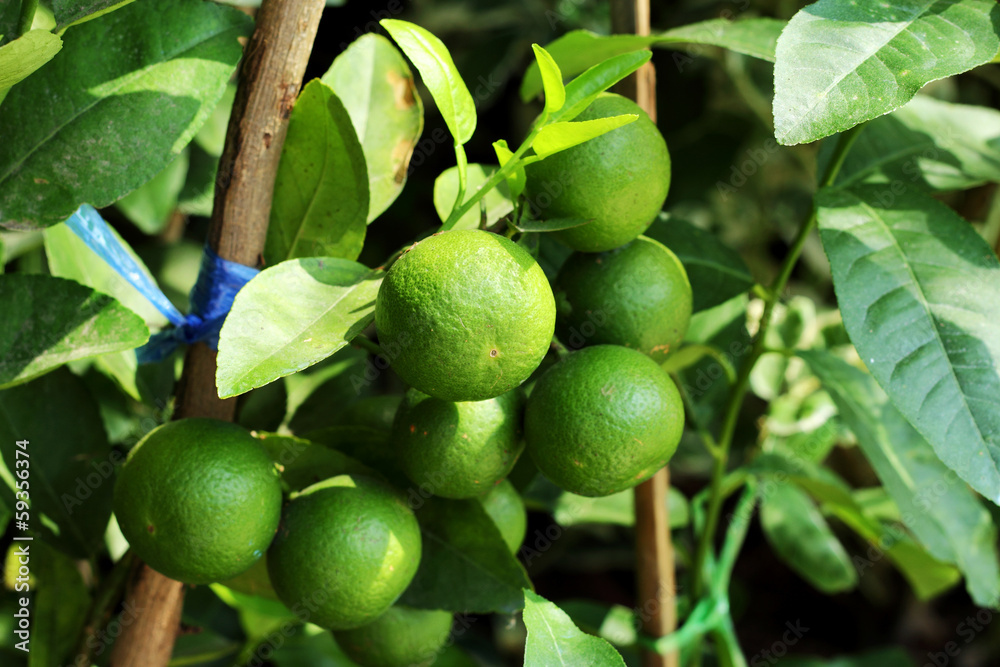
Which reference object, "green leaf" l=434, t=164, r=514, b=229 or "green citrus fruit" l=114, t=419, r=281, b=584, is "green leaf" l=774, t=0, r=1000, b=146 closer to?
"green leaf" l=434, t=164, r=514, b=229

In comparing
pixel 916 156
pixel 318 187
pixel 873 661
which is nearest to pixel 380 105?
pixel 318 187

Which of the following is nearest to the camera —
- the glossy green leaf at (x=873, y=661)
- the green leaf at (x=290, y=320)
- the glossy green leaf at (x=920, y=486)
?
the green leaf at (x=290, y=320)

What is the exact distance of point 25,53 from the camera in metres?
0.50

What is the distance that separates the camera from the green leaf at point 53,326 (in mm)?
584

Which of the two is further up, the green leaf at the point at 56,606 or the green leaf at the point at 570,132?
the green leaf at the point at 570,132

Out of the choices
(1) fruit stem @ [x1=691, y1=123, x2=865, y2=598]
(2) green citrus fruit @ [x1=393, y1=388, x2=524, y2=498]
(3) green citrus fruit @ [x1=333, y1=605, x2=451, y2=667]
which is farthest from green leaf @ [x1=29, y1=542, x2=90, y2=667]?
(1) fruit stem @ [x1=691, y1=123, x2=865, y2=598]

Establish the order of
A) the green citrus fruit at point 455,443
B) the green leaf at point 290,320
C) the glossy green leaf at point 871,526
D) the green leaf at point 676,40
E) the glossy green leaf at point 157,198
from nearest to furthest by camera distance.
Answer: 1. the green leaf at point 290,320
2. the green citrus fruit at point 455,443
3. the green leaf at point 676,40
4. the glossy green leaf at point 871,526
5. the glossy green leaf at point 157,198

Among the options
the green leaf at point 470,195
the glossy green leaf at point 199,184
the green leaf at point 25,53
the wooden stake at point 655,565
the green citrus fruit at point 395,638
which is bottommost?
the wooden stake at point 655,565

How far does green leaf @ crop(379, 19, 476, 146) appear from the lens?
0.55 m

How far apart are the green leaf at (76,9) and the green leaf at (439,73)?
0.19m

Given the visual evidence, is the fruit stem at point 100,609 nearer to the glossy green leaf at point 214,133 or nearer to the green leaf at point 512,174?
the green leaf at point 512,174

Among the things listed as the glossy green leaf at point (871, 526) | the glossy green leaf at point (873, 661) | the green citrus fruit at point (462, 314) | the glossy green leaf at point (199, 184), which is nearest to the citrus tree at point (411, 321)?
the green citrus fruit at point (462, 314)

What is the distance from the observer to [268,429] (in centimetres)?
76

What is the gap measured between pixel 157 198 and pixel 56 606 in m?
0.57
